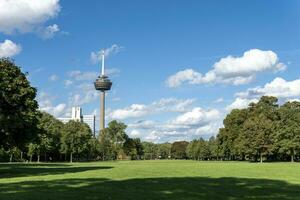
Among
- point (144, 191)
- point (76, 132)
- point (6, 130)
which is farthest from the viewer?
point (76, 132)

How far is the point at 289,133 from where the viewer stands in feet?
397

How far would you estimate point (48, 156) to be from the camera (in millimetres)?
148625

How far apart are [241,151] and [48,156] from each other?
54773mm

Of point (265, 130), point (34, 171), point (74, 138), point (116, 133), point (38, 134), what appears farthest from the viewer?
point (116, 133)

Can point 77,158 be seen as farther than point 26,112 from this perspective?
Yes

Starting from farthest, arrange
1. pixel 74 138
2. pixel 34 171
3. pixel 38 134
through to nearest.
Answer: pixel 74 138 → pixel 38 134 → pixel 34 171

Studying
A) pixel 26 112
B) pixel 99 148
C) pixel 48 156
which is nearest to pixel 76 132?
pixel 48 156

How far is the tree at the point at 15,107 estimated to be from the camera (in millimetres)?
49156

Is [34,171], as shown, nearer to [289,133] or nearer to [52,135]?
[52,135]

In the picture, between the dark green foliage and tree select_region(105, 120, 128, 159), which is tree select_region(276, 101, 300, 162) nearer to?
the dark green foliage

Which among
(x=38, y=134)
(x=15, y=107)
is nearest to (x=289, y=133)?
(x=38, y=134)

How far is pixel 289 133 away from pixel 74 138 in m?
55.2

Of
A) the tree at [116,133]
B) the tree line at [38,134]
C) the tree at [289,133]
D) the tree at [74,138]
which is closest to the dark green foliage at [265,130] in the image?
the tree at [289,133]

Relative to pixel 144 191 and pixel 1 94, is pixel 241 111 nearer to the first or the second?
pixel 1 94
